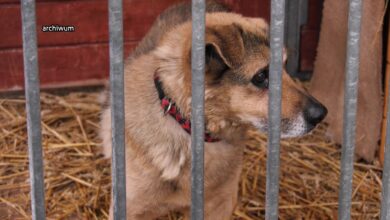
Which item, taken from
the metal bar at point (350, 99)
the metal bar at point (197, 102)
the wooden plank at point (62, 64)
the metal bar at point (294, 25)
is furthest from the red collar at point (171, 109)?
the metal bar at point (294, 25)

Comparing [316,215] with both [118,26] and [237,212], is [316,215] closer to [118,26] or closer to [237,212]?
[237,212]

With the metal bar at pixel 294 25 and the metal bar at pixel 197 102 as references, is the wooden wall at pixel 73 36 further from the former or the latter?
the metal bar at pixel 197 102

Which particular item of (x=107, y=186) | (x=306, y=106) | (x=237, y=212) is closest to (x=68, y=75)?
(x=107, y=186)

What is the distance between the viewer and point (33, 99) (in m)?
2.33

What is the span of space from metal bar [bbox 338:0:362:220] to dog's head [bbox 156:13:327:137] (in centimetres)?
65

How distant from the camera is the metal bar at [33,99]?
2.24 meters

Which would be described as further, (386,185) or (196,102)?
(386,185)

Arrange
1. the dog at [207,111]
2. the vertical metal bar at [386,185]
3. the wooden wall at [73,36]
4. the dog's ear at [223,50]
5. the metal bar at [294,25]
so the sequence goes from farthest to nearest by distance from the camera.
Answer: the metal bar at [294,25]
the wooden wall at [73,36]
the dog at [207,111]
the dog's ear at [223,50]
the vertical metal bar at [386,185]

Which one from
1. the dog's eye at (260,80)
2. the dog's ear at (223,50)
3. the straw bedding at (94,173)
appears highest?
the dog's ear at (223,50)

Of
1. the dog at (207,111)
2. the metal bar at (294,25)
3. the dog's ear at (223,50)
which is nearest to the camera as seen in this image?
the dog's ear at (223,50)

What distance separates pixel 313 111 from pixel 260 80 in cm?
28

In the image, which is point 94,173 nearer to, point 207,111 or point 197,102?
point 207,111

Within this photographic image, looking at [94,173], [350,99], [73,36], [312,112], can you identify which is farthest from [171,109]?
[73,36]

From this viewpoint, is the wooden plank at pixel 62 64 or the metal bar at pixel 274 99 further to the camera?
the wooden plank at pixel 62 64
